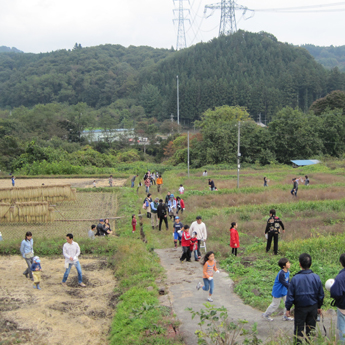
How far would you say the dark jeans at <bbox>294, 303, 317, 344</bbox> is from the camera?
17.8 ft

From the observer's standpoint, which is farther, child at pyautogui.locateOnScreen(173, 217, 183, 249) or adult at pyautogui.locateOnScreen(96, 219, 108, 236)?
adult at pyautogui.locateOnScreen(96, 219, 108, 236)

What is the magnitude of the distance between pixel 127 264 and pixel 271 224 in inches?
186

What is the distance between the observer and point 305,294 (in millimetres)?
5363

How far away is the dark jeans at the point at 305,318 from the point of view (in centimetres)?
542

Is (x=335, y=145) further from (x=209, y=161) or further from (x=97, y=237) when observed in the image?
(x=97, y=237)

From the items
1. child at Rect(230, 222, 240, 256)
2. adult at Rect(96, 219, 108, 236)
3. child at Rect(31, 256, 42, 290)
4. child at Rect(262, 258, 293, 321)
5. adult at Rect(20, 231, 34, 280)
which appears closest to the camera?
child at Rect(262, 258, 293, 321)

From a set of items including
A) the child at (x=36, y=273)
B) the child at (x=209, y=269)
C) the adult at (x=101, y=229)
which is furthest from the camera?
the adult at (x=101, y=229)

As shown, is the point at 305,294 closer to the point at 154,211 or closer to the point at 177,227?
the point at 177,227

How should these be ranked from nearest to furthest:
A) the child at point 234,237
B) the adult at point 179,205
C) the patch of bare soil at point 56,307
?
the patch of bare soil at point 56,307 → the child at point 234,237 → the adult at point 179,205

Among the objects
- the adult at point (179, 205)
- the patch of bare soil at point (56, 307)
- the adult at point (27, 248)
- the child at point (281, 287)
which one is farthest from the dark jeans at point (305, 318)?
the adult at point (179, 205)

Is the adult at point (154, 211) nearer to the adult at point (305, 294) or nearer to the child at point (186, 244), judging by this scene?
the child at point (186, 244)

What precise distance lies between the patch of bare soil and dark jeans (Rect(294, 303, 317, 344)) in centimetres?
399

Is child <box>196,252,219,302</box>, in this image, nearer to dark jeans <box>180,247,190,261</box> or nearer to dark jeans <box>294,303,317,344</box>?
dark jeans <box>294,303,317,344</box>

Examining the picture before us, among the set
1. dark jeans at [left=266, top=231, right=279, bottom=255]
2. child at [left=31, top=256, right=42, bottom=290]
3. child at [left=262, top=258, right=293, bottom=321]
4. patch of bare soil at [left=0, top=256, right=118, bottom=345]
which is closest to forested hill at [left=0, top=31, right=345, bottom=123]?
dark jeans at [left=266, top=231, right=279, bottom=255]
